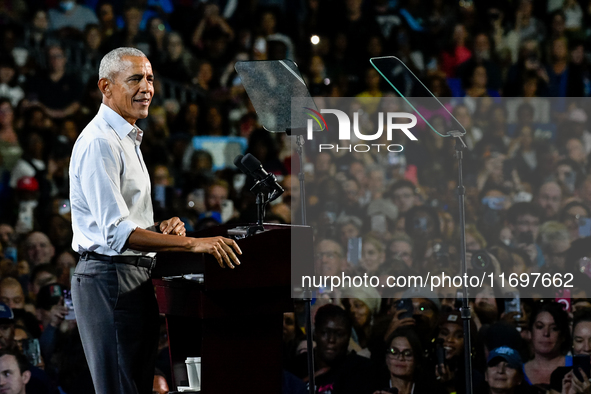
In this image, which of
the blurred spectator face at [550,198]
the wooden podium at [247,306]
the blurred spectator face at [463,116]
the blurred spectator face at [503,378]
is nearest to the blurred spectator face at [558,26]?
the blurred spectator face at [463,116]

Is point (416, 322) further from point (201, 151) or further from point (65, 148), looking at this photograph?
point (65, 148)

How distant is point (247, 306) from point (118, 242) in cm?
37

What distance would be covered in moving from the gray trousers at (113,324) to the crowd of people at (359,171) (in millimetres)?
1393

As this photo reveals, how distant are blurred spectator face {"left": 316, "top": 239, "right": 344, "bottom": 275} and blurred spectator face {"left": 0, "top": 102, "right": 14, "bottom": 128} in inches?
82.9

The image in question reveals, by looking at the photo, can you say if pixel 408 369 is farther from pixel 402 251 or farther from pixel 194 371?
pixel 194 371

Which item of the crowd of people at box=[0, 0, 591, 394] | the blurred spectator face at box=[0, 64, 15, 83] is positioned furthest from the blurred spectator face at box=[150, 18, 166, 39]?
the blurred spectator face at box=[0, 64, 15, 83]

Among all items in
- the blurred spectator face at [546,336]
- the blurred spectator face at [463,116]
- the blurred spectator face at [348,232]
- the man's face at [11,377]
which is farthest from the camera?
the blurred spectator face at [463,116]

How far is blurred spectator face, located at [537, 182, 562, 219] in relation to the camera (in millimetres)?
3924

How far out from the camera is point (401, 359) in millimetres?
3051

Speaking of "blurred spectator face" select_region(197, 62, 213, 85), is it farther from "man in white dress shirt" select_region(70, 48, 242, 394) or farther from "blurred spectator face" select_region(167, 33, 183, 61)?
"man in white dress shirt" select_region(70, 48, 242, 394)

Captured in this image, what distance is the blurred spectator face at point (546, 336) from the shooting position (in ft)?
10.1

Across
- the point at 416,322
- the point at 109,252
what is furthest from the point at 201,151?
the point at 109,252

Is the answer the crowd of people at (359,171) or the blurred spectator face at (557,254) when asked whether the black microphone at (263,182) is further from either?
the blurred spectator face at (557,254)

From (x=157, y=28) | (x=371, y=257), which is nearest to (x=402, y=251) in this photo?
(x=371, y=257)
